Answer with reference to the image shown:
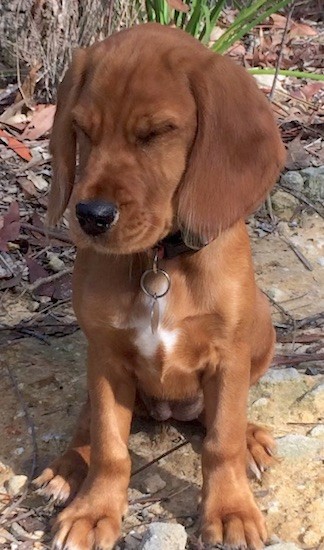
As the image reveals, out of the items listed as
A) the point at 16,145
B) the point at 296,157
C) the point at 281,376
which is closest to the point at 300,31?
the point at 296,157

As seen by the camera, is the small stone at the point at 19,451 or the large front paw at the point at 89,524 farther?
the small stone at the point at 19,451

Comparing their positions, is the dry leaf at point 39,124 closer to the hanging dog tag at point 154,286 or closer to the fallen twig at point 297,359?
the fallen twig at point 297,359

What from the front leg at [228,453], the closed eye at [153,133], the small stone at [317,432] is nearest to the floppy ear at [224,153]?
the closed eye at [153,133]

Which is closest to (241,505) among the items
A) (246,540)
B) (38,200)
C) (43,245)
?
(246,540)

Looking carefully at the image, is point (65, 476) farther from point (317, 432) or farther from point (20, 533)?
point (317, 432)

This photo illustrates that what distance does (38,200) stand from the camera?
509 centimetres

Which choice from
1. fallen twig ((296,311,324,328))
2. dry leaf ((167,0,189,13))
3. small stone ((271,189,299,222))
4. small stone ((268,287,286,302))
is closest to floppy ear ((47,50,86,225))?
fallen twig ((296,311,324,328))

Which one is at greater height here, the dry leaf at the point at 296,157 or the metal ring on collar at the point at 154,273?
the metal ring on collar at the point at 154,273

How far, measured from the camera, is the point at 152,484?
3.01 meters

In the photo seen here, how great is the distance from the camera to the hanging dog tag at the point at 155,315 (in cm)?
271

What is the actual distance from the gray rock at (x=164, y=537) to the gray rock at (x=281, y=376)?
97 centimetres

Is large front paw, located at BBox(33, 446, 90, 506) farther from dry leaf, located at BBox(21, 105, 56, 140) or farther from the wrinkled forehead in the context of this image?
dry leaf, located at BBox(21, 105, 56, 140)

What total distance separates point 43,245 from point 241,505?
2.32 meters

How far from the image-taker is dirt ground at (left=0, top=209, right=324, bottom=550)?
2.87 meters
